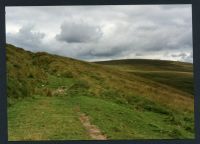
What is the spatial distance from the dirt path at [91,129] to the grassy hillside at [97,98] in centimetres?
6

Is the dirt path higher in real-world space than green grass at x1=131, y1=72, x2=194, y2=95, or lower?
lower

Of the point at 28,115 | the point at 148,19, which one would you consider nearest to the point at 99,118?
the point at 28,115

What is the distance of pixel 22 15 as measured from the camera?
948cm

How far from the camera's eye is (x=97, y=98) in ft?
29.6

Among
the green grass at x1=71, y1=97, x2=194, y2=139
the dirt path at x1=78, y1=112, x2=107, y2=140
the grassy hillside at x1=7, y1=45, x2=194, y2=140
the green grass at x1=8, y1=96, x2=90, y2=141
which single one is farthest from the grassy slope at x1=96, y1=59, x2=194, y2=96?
the dirt path at x1=78, y1=112, x2=107, y2=140

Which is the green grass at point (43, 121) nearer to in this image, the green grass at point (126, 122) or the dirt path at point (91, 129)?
the dirt path at point (91, 129)

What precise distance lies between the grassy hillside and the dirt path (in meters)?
0.06

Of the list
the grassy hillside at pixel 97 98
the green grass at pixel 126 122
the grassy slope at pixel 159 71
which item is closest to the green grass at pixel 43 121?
the grassy hillside at pixel 97 98

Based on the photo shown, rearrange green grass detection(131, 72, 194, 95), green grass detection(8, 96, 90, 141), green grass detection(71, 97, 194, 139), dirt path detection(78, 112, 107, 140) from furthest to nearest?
1. green grass detection(131, 72, 194, 95)
2. green grass detection(71, 97, 194, 139)
3. green grass detection(8, 96, 90, 141)
4. dirt path detection(78, 112, 107, 140)

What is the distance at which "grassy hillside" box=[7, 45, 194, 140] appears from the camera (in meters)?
6.96

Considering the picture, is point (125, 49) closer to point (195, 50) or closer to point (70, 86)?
point (70, 86)

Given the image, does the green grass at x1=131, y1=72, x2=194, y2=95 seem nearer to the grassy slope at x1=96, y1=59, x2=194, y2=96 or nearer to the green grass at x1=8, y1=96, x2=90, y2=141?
the grassy slope at x1=96, y1=59, x2=194, y2=96

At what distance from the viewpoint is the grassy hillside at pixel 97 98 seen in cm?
696

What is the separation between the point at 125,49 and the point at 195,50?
10.7 feet
